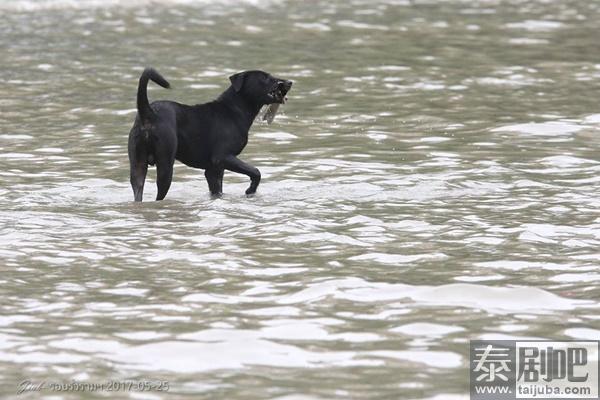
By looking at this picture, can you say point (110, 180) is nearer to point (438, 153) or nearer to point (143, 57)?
point (438, 153)

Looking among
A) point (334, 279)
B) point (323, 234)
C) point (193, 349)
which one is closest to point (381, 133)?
point (323, 234)

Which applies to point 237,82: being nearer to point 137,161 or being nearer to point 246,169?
point 246,169

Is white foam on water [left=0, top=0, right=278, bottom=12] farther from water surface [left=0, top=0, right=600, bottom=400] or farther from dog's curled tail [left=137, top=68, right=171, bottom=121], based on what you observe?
dog's curled tail [left=137, top=68, right=171, bottom=121]

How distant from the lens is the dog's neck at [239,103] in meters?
11.5

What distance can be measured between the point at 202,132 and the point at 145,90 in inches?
38.8

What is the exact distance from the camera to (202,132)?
11.2 meters

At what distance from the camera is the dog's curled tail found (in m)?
10.2

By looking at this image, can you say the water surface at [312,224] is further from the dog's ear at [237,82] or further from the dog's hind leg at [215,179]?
the dog's ear at [237,82]

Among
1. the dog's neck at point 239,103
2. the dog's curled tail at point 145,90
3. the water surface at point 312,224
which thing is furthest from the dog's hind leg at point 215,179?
the dog's curled tail at point 145,90

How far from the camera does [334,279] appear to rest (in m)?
8.27

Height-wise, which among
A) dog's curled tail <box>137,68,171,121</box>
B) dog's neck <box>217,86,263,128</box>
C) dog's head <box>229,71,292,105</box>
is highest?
dog's curled tail <box>137,68,171,121</box>

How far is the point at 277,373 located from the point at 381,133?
801 cm

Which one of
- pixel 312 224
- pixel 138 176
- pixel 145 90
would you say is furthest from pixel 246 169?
pixel 312 224

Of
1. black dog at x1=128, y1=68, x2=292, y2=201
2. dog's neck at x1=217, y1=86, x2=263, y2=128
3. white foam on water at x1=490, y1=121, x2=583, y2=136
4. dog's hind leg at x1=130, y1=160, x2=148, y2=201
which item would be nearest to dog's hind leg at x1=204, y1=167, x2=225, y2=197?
black dog at x1=128, y1=68, x2=292, y2=201
